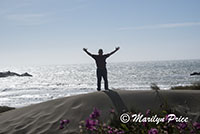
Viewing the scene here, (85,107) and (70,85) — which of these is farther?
(70,85)

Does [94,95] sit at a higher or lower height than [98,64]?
lower

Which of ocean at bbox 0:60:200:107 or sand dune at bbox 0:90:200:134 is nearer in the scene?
sand dune at bbox 0:90:200:134

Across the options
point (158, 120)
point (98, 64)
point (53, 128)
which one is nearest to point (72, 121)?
point (53, 128)

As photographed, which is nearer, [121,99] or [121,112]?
[121,112]

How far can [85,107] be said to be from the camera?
21.5ft

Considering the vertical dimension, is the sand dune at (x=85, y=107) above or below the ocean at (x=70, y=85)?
above

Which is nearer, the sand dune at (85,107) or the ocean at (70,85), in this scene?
the sand dune at (85,107)

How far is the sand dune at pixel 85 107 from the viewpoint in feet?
20.0

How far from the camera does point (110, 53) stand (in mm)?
8680

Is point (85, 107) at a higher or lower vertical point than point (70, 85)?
higher

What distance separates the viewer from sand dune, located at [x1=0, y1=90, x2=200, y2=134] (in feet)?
20.0

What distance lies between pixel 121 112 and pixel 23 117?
2.83 meters

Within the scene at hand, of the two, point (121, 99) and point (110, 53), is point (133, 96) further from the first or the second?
point (110, 53)

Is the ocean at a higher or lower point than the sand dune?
lower
